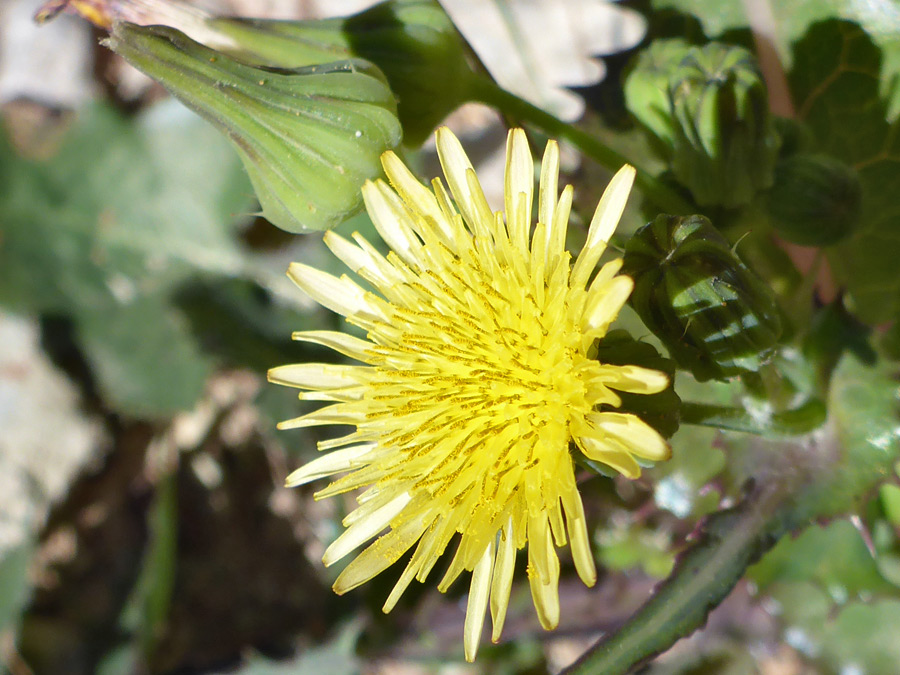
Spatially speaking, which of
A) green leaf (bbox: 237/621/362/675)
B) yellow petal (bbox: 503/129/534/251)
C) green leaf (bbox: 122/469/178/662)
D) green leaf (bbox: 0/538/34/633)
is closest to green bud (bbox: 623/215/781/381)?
yellow petal (bbox: 503/129/534/251)

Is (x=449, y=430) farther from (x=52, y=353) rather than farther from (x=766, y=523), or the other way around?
(x=52, y=353)

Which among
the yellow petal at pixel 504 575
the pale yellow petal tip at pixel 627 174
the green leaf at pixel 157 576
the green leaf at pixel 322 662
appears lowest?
the green leaf at pixel 322 662

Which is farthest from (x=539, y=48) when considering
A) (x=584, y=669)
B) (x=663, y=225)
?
(x=584, y=669)

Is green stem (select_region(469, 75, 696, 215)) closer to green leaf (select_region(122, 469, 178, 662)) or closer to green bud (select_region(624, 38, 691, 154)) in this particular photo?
green bud (select_region(624, 38, 691, 154))

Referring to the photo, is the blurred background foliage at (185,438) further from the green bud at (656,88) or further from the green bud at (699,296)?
the green bud at (699,296)

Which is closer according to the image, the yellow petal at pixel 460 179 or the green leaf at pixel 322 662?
the yellow petal at pixel 460 179

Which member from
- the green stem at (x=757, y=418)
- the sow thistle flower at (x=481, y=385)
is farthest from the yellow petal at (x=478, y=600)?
the green stem at (x=757, y=418)

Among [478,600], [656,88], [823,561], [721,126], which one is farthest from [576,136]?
[823,561]
